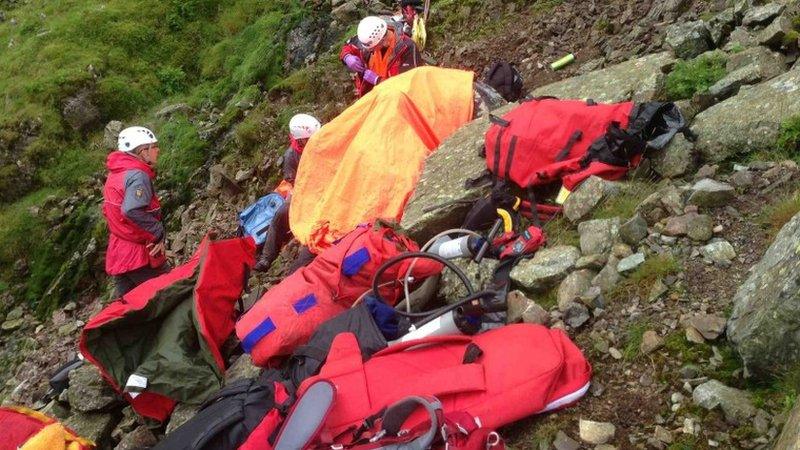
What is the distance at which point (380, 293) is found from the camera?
5.61 m

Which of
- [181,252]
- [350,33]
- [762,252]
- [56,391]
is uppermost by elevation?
[762,252]

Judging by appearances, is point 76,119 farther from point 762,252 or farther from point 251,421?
point 762,252

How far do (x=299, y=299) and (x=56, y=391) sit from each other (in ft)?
11.8

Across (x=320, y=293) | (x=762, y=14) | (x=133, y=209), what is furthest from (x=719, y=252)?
(x=133, y=209)

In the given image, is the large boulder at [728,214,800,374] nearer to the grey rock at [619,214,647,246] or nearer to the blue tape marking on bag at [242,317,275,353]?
the grey rock at [619,214,647,246]

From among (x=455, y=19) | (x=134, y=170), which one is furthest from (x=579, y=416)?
(x=455, y=19)

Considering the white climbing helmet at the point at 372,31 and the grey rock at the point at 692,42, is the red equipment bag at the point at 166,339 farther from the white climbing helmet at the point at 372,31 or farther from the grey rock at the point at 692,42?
the grey rock at the point at 692,42

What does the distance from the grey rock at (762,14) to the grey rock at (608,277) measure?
4104mm

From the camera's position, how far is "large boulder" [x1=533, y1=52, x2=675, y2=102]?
663 cm

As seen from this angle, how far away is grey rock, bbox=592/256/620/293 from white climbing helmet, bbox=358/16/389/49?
609cm

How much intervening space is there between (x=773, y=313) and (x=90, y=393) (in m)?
6.33

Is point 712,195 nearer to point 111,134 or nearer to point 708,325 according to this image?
point 708,325

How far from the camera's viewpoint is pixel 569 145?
5.91m

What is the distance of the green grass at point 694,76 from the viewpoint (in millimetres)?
6406
